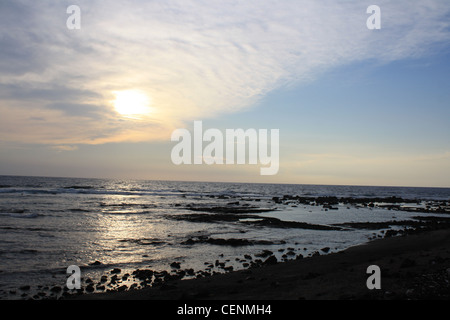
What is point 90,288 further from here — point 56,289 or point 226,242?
point 226,242

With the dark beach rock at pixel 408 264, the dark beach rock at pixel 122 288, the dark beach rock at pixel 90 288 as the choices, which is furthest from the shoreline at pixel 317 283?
the dark beach rock at pixel 90 288

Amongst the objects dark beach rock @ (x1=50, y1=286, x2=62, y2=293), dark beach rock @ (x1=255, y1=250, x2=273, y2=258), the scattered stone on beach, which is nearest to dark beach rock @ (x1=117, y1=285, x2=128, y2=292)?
dark beach rock @ (x1=50, y1=286, x2=62, y2=293)

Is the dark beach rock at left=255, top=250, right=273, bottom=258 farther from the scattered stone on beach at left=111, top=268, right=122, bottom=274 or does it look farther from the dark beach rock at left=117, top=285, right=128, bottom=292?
the dark beach rock at left=117, top=285, right=128, bottom=292

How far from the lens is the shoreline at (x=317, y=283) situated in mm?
8297

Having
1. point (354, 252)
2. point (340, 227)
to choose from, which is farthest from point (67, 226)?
point (340, 227)

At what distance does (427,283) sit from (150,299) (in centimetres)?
765

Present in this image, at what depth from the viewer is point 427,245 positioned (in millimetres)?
17375

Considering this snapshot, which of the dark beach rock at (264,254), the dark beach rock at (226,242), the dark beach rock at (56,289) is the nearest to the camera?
the dark beach rock at (56,289)

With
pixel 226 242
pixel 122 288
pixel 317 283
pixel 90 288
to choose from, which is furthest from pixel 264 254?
pixel 90 288

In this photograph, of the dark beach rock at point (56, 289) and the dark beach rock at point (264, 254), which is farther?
the dark beach rock at point (264, 254)

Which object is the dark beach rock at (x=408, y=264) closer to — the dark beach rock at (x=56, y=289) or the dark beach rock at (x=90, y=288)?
the dark beach rock at (x=90, y=288)

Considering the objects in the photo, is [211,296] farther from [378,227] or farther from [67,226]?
[378,227]

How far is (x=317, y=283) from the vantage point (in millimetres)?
9898
